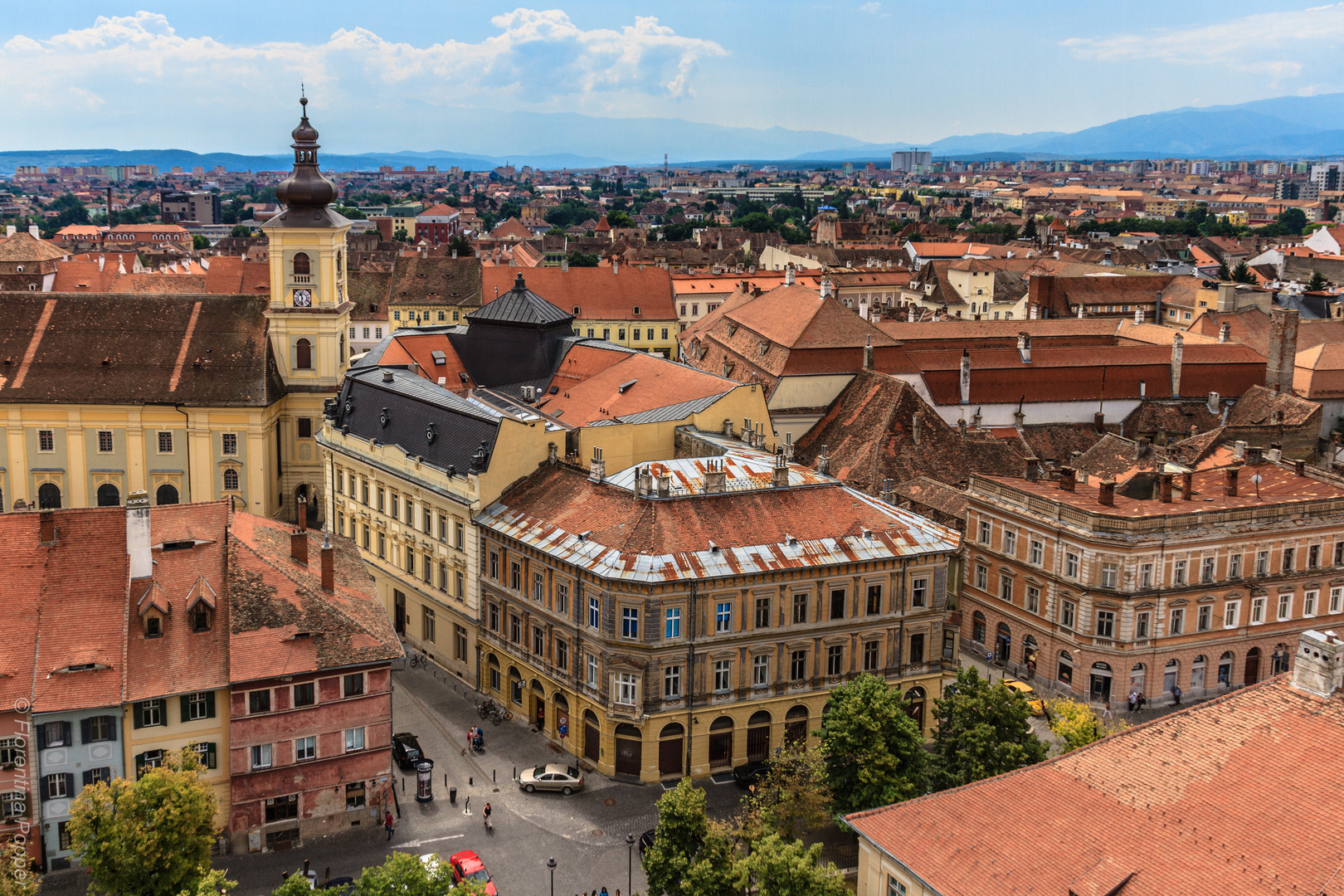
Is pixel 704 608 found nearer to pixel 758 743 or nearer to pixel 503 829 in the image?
pixel 758 743

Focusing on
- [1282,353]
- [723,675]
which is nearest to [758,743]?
[723,675]

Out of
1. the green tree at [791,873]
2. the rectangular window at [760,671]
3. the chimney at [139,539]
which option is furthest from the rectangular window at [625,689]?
the chimney at [139,539]

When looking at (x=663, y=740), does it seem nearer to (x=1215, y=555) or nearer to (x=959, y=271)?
(x=1215, y=555)

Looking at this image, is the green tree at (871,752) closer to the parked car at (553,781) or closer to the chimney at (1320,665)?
the parked car at (553,781)

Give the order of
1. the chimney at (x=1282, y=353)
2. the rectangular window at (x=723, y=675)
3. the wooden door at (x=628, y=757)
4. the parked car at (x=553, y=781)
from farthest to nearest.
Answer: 1. the chimney at (x=1282, y=353)
2. the rectangular window at (x=723, y=675)
3. the wooden door at (x=628, y=757)
4. the parked car at (x=553, y=781)

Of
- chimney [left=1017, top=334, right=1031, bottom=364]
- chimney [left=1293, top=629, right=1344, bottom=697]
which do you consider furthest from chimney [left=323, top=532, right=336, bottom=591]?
chimney [left=1017, top=334, right=1031, bottom=364]

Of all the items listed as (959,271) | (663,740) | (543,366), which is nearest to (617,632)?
(663,740)
